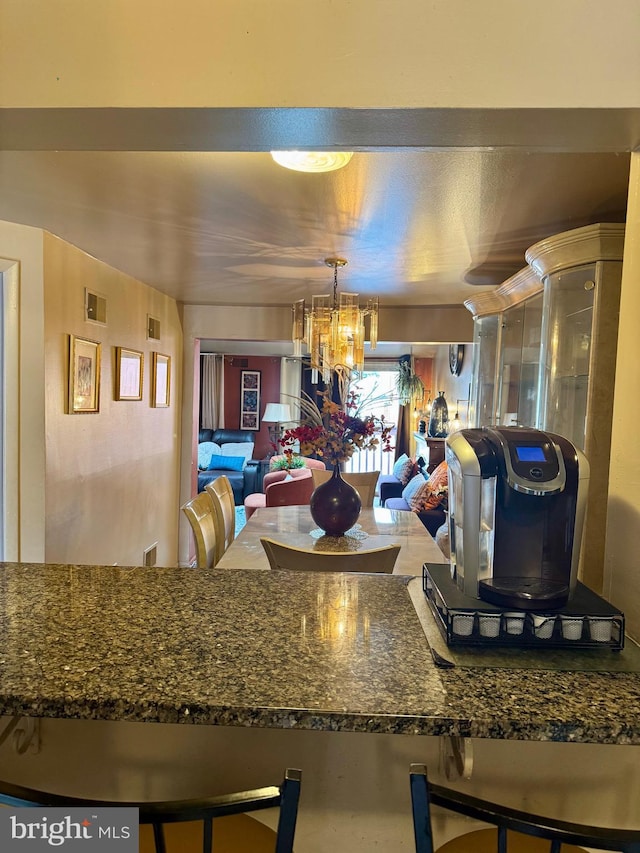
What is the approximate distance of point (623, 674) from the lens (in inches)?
35.2

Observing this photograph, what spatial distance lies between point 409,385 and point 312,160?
21.8 ft

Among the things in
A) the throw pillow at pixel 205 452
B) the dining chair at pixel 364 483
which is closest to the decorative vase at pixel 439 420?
the dining chair at pixel 364 483

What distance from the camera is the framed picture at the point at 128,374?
3.44 metres

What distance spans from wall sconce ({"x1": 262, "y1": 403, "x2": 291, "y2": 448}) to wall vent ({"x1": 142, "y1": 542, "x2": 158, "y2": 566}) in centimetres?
420

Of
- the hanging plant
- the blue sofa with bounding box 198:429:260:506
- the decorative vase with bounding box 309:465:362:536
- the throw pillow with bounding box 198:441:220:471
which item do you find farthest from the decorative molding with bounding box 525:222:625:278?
the throw pillow with bounding box 198:441:220:471

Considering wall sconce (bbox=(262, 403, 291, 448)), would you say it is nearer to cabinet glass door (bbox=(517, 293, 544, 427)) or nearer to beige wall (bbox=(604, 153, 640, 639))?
cabinet glass door (bbox=(517, 293, 544, 427))

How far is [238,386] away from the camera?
8820mm

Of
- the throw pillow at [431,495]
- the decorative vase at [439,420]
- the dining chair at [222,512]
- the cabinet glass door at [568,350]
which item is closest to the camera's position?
the cabinet glass door at [568,350]

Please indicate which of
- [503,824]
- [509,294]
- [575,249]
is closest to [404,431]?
[509,294]

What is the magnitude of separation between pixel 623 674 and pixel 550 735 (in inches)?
9.0

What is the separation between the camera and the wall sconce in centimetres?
845

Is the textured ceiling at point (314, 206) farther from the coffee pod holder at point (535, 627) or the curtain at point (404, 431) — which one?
the curtain at point (404, 431)

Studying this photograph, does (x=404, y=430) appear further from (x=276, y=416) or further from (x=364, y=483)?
(x=364, y=483)

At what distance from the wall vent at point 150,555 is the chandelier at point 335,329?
199cm
